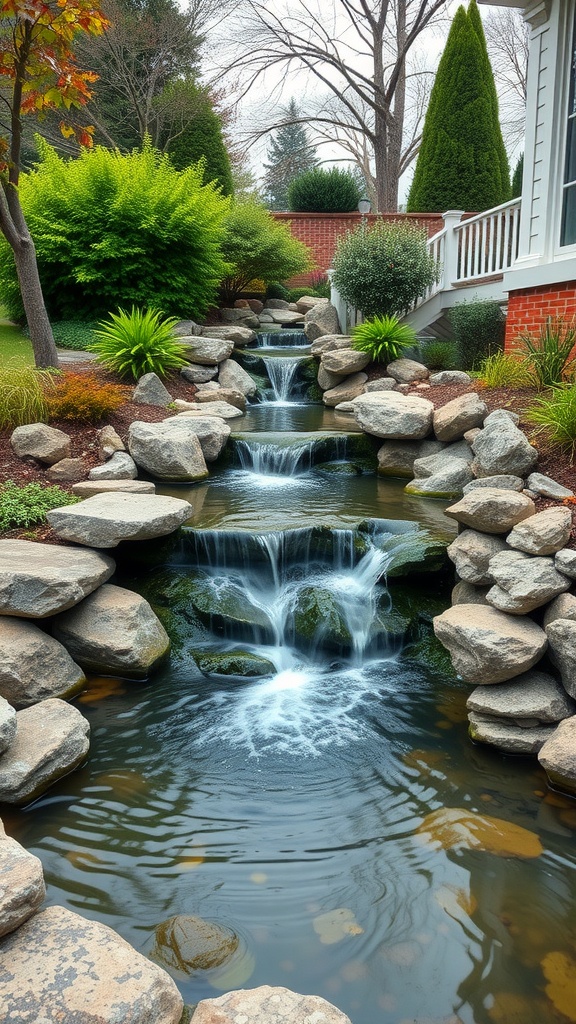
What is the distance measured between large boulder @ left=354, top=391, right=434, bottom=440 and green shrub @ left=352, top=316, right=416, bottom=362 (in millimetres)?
Result: 2639

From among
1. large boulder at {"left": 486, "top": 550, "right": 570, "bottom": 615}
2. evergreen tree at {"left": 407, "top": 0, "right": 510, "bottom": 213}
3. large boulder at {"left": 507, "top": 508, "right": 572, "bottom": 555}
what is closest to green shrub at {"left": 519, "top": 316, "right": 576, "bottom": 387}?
large boulder at {"left": 507, "top": 508, "right": 572, "bottom": 555}

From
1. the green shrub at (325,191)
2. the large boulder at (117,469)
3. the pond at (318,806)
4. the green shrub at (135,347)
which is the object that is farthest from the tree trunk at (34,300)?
the green shrub at (325,191)

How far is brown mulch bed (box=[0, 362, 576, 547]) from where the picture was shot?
→ 213 inches

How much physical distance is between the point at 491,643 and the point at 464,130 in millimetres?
15378

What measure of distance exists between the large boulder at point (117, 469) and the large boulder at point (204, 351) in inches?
150

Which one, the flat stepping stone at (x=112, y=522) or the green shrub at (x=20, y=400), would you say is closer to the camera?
the flat stepping stone at (x=112, y=522)

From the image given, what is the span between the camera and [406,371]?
9953 millimetres

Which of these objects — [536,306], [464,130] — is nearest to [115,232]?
[536,306]

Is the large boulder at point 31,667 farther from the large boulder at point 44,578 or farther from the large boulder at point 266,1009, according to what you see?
the large boulder at point 266,1009

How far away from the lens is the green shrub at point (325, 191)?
57.7 feet

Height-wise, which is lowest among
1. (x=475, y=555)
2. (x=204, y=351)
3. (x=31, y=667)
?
(x=31, y=667)

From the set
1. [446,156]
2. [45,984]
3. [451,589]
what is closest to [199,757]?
[45,984]

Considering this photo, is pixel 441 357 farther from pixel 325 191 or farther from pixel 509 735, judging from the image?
pixel 325 191

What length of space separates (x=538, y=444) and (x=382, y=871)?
157 inches
